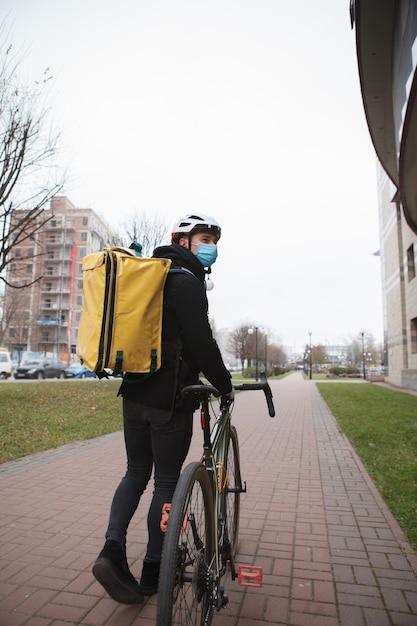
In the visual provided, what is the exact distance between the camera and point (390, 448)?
7480mm

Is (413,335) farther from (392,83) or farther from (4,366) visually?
(4,366)

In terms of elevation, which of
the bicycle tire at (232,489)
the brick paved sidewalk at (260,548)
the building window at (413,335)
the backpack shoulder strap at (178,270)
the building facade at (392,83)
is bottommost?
the brick paved sidewalk at (260,548)

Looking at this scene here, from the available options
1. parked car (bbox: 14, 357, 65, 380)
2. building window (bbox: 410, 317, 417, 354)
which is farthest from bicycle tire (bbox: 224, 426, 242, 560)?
parked car (bbox: 14, 357, 65, 380)

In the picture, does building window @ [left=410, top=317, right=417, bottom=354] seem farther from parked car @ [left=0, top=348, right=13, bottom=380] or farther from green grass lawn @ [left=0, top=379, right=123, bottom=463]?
parked car @ [left=0, top=348, right=13, bottom=380]

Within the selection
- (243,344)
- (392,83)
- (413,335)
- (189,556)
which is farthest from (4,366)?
(243,344)

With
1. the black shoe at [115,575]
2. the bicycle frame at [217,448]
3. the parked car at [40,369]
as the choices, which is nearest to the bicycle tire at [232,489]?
the bicycle frame at [217,448]

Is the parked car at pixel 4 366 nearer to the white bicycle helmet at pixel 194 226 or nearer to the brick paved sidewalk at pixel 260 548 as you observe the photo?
the brick paved sidewalk at pixel 260 548

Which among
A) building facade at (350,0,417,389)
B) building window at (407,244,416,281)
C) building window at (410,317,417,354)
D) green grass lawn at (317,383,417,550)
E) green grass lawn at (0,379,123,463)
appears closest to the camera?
green grass lawn at (317,383,417,550)

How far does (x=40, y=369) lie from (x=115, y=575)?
34344 millimetres

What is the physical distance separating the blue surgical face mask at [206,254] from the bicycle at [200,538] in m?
0.78

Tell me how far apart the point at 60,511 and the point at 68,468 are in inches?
72.7

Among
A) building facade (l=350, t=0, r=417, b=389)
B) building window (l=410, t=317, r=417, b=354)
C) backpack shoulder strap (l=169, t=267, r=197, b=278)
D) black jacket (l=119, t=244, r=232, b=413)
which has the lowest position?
black jacket (l=119, t=244, r=232, b=413)

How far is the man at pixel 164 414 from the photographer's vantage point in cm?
230

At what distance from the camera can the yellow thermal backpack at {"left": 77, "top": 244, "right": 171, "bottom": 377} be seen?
7.16ft
